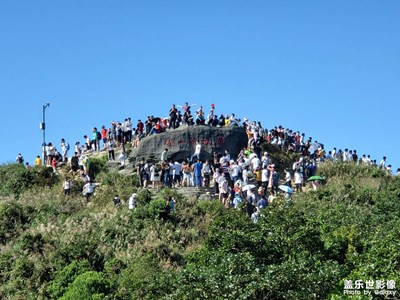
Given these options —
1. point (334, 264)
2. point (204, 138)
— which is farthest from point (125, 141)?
point (334, 264)

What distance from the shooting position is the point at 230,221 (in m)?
24.2

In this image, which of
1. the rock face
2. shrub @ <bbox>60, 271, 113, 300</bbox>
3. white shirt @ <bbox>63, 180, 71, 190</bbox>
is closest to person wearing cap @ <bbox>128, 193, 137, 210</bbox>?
white shirt @ <bbox>63, 180, 71, 190</bbox>

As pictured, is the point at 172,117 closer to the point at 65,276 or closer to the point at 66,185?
the point at 66,185

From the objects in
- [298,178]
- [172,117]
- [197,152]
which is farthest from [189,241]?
[172,117]

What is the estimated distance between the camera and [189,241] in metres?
30.0

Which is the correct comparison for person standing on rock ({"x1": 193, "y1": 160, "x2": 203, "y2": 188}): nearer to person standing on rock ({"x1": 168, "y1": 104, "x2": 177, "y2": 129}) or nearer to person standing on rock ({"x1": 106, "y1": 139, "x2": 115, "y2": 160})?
person standing on rock ({"x1": 106, "y1": 139, "x2": 115, "y2": 160})

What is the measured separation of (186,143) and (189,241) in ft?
38.6

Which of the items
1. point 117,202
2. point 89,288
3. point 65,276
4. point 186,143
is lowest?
point 89,288

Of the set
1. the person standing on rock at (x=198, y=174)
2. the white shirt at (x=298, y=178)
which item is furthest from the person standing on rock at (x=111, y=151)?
the white shirt at (x=298, y=178)

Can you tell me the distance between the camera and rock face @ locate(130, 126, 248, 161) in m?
40.9

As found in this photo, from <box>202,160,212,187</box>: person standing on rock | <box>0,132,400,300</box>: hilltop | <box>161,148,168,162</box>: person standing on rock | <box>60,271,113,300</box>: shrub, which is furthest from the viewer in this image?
<box>161,148,168,162</box>: person standing on rock

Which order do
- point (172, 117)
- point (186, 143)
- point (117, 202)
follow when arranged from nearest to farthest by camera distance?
1. point (117, 202)
2. point (186, 143)
3. point (172, 117)

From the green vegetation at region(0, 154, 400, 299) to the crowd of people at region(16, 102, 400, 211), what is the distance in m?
1.08

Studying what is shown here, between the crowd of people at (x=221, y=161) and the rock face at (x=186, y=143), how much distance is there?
0.52 m
